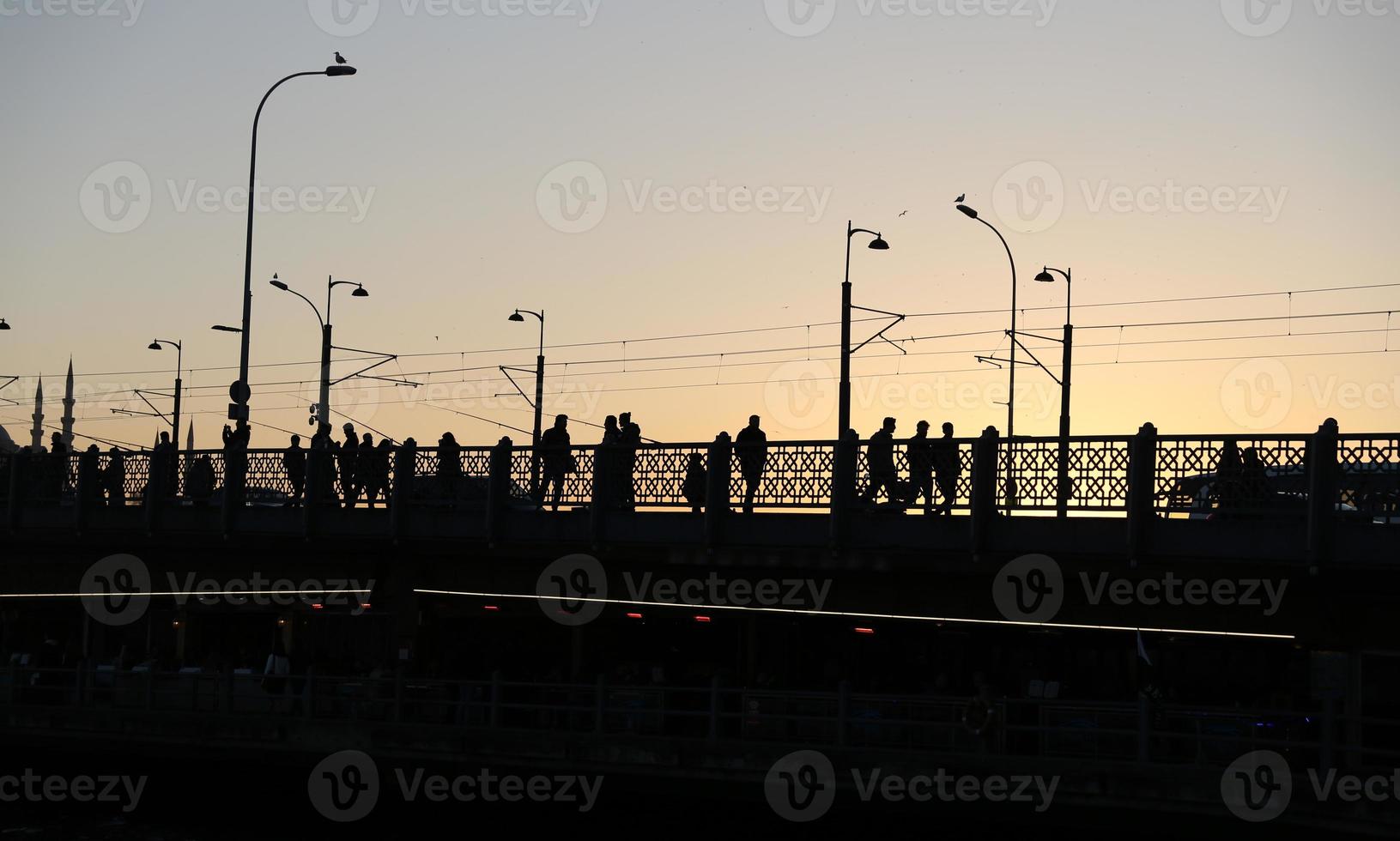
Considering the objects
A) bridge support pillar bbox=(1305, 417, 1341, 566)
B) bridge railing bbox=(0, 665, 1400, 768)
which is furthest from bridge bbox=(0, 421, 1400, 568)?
bridge railing bbox=(0, 665, 1400, 768)

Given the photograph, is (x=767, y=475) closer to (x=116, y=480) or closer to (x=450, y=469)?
(x=450, y=469)

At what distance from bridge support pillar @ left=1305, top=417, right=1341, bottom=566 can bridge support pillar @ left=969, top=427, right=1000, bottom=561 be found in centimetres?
373

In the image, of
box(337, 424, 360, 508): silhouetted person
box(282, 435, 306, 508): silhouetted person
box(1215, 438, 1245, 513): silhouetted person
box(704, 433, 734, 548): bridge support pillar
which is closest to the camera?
box(1215, 438, 1245, 513): silhouetted person

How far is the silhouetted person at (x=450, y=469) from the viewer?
25750 mm

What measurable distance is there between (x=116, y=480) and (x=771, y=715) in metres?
14.8

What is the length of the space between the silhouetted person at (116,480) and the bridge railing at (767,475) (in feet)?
0.10

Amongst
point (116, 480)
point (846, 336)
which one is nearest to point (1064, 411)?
point (846, 336)

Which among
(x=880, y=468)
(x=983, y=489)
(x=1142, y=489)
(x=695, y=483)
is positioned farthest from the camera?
(x=695, y=483)

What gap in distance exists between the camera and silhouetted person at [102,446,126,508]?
1189 inches

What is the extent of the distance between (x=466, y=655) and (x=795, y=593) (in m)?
8.32

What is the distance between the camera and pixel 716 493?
22.7 metres

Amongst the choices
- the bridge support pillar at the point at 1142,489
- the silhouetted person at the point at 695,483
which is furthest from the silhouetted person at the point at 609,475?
the bridge support pillar at the point at 1142,489

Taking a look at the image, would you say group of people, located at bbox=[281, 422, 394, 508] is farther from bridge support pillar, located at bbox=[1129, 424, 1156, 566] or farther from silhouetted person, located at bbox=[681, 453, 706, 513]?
bridge support pillar, located at bbox=[1129, 424, 1156, 566]

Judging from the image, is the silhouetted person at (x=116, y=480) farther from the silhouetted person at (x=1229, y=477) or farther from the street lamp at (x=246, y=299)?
the silhouetted person at (x=1229, y=477)
